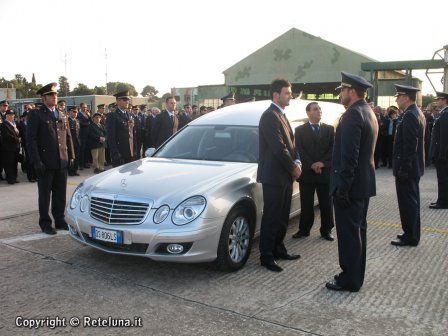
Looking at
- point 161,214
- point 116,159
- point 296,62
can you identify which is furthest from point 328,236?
point 296,62

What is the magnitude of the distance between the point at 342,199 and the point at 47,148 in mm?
4037

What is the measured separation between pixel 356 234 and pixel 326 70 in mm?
30954

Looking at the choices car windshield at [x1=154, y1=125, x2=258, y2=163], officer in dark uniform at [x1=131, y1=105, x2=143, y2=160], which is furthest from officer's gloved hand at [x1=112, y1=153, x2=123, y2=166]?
officer in dark uniform at [x1=131, y1=105, x2=143, y2=160]

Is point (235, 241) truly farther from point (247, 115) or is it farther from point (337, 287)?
point (247, 115)

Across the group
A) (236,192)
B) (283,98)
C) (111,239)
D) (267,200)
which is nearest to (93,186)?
(111,239)

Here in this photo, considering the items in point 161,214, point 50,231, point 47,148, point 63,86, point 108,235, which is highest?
point 63,86

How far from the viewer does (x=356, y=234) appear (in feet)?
14.0

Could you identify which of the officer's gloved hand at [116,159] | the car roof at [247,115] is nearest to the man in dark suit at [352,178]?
the car roof at [247,115]

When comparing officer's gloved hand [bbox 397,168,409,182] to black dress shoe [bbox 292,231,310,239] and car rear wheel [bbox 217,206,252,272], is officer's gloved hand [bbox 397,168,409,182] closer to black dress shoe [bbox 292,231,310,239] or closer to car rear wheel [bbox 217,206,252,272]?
black dress shoe [bbox 292,231,310,239]

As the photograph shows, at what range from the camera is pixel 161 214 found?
439cm

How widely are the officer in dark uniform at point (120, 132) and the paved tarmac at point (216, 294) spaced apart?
2.18 meters

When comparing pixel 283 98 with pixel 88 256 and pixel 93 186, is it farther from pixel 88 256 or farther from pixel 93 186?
pixel 88 256

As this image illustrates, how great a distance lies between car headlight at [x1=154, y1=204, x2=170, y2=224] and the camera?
437 centimetres

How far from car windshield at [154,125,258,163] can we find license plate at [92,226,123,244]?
1.66 m
